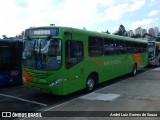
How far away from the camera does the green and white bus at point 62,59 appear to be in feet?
31.8

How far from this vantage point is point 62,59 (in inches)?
380

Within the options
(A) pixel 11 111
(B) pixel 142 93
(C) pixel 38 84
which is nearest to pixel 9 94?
(C) pixel 38 84

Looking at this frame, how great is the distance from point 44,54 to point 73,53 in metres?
1.31

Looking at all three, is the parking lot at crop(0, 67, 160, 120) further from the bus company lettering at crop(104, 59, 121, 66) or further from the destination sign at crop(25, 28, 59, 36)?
the destination sign at crop(25, 28, 59, 36)

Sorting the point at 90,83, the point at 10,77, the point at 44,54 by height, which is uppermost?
the point at 44,54

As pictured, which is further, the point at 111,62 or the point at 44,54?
the point at 111,62

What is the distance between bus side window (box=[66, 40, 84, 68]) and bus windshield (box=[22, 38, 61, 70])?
522 millimetres

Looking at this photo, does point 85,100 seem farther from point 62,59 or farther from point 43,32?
point 43,32

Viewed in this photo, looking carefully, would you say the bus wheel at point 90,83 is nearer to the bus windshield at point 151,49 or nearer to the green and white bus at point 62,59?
the green and white bus at point 62,59

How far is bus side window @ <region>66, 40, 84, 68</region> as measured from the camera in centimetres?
1007

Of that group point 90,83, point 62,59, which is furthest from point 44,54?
point 90,83

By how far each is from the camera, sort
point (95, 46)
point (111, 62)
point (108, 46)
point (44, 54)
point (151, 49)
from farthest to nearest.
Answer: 1. point (151, 49)
2. point (111, 62)
3. point (108, 46)
4. point (95, 46)
5. point (44, 54)

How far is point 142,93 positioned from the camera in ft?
38.8

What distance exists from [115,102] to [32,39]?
4.34 meters
